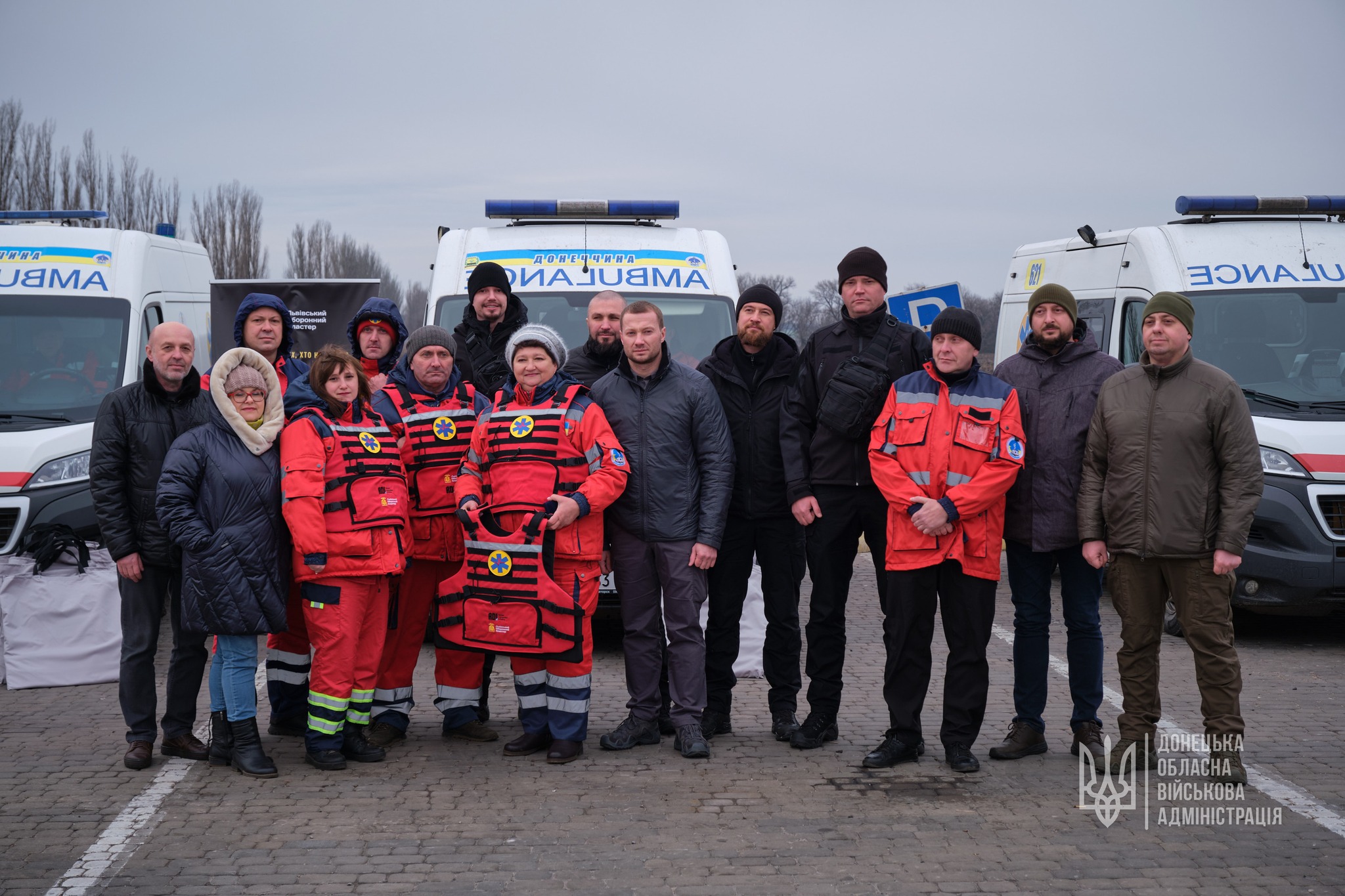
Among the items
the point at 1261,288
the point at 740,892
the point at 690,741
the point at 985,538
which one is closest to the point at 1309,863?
the point at 985,538

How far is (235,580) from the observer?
15.9ft

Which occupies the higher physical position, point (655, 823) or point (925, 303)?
point (925, 303)

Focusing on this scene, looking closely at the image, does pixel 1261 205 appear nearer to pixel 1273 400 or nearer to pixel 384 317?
pixel 1273 400

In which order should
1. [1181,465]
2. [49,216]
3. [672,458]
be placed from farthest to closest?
[49,216]
[672,458]
[1181,465]

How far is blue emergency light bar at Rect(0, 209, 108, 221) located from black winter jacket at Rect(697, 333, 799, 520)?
7618 millimetres

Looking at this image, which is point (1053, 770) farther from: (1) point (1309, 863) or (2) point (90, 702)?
(2) point (90, 702)

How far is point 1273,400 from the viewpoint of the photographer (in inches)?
305

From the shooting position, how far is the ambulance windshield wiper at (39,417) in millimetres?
7715

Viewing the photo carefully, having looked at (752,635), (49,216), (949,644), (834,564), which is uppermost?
(49,216)

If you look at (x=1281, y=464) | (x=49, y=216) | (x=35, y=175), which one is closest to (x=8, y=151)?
(x=35, y=175)

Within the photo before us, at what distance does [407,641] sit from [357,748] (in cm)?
56

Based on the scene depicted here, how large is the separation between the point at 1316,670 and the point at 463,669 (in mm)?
5057

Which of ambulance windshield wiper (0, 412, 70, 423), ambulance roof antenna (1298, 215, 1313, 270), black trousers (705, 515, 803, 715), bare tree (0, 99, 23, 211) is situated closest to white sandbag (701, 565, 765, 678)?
black trousers (705, 515, 803, 715)

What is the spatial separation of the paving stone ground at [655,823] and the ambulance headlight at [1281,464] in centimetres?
192
